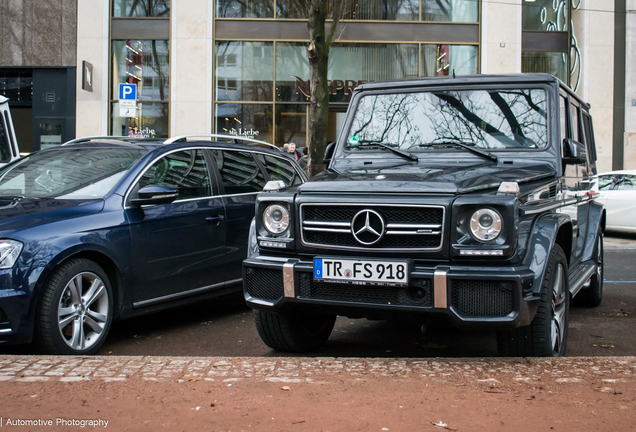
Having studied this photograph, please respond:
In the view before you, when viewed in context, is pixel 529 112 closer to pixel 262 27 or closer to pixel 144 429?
pixel 144 429

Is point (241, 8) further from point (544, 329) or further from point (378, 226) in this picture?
point (544, 329)

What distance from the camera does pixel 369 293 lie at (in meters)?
3.78

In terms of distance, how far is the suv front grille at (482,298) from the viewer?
11.3 feet

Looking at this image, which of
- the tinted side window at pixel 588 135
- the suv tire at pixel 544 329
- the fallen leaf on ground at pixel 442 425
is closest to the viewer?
the fallen leaf on ground at pixel 442 425

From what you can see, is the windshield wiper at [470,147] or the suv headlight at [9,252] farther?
the windshield wiper at [470,147]

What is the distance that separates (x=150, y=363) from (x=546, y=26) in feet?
67.7

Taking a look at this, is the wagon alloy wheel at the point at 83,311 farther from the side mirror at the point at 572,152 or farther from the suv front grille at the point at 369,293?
the side mirror at the point at 572,152

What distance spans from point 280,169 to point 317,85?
5.24 metres

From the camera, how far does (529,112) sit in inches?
190

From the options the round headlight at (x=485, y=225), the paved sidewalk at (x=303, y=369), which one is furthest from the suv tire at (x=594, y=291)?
the round headlight at (x=485, y=225)

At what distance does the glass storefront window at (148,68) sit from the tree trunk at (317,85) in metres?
9.57

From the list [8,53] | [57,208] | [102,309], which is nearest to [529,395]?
[102,309]

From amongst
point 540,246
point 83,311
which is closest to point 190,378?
point 83,311

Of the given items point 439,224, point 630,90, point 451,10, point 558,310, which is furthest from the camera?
point 630,90
